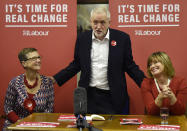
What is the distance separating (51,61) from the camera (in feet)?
14.5

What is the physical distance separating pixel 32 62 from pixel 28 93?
14.0 inches

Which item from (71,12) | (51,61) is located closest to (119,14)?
(71,12)

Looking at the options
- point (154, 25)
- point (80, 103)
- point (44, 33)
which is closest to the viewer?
point (80, 103)

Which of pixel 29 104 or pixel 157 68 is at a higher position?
pixel 157 68

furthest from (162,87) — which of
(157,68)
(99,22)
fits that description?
(99,22)

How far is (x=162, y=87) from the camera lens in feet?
10.6

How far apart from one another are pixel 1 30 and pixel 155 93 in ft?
7.65

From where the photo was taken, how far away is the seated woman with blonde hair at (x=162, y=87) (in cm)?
307

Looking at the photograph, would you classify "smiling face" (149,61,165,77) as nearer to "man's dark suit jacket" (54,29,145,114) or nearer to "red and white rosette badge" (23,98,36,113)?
"man's dark suit jacket" (54,29,145,114)

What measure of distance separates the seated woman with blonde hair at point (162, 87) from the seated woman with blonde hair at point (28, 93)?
1.12 m

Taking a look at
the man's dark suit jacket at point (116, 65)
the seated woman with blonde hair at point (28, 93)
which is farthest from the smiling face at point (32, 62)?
the man's dark suit jacket at point (116, 65)

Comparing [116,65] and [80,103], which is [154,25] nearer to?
[116,65]

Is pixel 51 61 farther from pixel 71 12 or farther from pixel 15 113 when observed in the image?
pixel 15 113

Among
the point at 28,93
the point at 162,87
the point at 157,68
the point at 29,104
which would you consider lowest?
the point at 29,104
